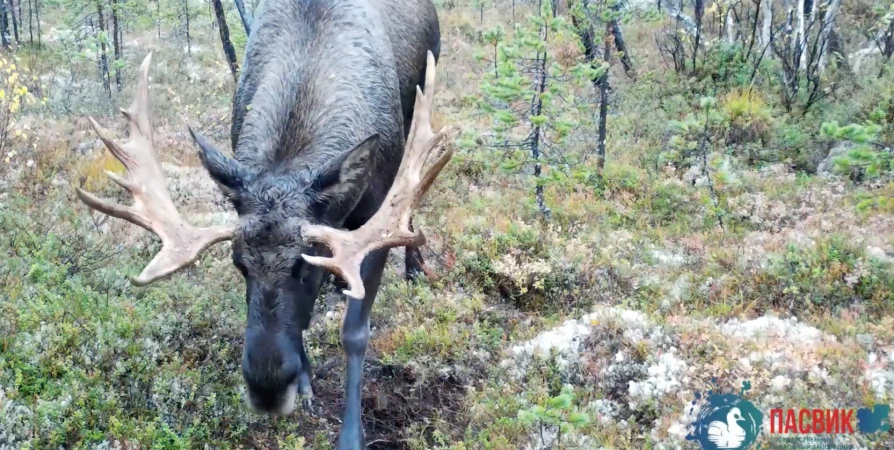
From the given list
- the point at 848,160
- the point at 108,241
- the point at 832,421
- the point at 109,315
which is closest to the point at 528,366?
the point at 832,421

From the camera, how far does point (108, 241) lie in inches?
255

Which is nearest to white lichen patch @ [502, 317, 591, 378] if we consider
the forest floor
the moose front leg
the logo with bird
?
the forest floor

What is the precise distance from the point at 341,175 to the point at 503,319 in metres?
2.72

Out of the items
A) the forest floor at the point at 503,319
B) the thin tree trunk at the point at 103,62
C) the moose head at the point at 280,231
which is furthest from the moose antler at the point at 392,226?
the thin tree trunk at the point at 103,62

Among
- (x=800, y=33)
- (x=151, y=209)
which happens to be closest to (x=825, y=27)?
(x=800, y=33)

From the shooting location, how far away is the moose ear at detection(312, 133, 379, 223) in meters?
3.73

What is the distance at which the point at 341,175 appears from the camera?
379 cm

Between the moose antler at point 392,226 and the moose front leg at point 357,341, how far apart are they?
96cm

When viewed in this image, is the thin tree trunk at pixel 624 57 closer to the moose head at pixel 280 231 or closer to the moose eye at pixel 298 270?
the moose head at pixel 280 231

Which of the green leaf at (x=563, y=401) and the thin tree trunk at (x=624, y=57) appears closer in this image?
the green leaf at (x=563, y=401)

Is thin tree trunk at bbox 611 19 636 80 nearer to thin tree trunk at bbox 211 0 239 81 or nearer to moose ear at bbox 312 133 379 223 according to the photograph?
thin tree trunk at bbox 211 0 239 81

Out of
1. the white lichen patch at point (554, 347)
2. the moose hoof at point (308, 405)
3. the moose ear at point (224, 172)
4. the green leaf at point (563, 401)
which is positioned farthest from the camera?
the white lichen patch at point (554, 347)

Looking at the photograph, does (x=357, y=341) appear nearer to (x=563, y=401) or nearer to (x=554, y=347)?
(x=554, y=347)

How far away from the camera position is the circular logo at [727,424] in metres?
4.07
